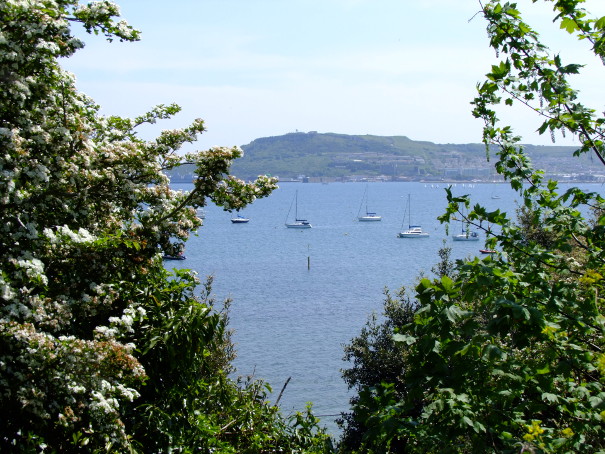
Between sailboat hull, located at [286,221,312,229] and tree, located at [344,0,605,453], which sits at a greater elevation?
tree, located at [344,0,605,453]

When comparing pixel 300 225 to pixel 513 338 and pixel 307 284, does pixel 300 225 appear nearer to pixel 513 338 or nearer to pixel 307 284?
pixel 307 284

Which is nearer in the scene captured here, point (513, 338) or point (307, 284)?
point (513, 338)

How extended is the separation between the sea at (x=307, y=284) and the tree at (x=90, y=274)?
2.83 metres

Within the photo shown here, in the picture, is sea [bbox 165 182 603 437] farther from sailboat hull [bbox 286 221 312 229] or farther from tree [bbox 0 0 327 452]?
tree [bbox 0 0 327 452]

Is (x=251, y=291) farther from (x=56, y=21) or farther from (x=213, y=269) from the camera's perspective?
(x=56, y=21)

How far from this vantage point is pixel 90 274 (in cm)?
600

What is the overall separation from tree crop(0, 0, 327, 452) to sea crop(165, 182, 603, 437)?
283cm

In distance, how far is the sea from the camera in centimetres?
3525

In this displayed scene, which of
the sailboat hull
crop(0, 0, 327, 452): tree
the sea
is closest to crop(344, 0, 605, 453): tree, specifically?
the sea

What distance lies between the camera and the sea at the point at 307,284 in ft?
116

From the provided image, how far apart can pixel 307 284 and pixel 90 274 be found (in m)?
60.2

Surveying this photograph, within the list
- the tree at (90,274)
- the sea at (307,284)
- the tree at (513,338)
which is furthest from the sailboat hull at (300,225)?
the tree at (513,338)

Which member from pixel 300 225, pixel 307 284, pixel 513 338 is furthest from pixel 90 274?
pixel 300 225

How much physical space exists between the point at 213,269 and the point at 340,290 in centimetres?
1687
